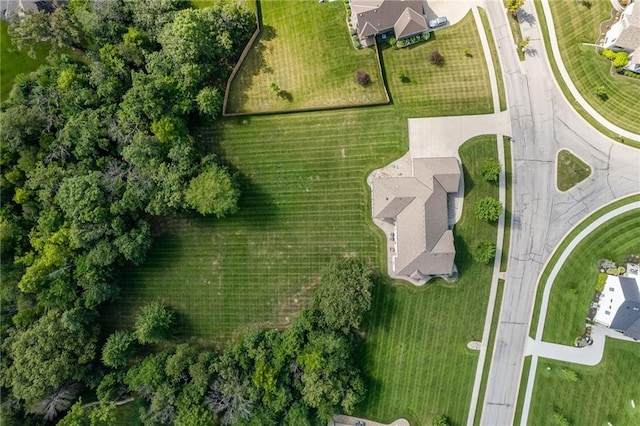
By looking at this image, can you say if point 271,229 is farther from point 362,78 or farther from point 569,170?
point 569,170

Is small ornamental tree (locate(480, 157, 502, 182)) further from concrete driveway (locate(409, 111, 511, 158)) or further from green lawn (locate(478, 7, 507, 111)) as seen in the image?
green lawn (locate(478, 7, 507, 111))

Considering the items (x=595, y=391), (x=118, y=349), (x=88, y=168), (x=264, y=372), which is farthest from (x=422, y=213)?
(x=88, y=168)

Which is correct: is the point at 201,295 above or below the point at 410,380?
above

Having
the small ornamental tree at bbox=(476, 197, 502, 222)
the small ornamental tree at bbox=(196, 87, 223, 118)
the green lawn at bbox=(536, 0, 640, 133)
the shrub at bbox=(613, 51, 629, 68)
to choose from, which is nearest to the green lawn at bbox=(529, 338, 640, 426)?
the small ornamental tree at bbox=(476, 197, 502, 222)

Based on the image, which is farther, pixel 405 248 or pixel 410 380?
pixel 410 380

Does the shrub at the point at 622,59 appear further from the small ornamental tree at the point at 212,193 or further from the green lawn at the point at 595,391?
the small ornamental tree at the point at 212,193

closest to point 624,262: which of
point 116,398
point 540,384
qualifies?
point 540,384

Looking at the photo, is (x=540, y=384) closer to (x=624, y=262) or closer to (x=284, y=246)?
(x=624, y=262)
